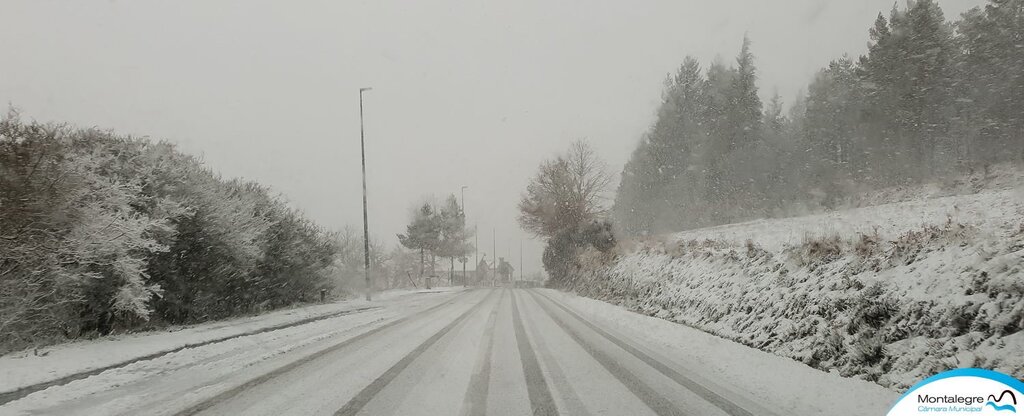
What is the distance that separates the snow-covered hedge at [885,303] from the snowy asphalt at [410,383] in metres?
1.90

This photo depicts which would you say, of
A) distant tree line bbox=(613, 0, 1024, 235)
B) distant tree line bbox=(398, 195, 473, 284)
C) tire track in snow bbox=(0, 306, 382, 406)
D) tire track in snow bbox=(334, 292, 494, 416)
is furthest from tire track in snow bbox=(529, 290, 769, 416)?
distant tree line bbox=(398, 195, 473, 284)

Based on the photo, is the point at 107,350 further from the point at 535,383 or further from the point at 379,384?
the point at 535,383

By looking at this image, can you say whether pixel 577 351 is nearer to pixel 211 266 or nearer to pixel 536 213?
pixel 211 266

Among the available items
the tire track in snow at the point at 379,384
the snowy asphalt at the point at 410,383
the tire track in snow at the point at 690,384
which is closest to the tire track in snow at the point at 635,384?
the snowy asphalt at the point at 410,383

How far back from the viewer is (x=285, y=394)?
5.79 metres

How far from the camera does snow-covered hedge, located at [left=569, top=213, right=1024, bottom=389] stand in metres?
5.01

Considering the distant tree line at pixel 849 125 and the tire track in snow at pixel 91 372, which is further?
the distant tree line at pixel 849 125

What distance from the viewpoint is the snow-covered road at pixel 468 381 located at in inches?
202

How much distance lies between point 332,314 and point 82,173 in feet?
31.4

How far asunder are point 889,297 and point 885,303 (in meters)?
0.10

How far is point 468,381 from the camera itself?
645 cm

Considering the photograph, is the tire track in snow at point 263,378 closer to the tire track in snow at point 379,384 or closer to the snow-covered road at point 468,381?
the snow-covered road at point 468,381

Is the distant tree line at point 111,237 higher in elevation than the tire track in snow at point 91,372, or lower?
higher

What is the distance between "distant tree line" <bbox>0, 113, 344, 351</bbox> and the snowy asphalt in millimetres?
3006
